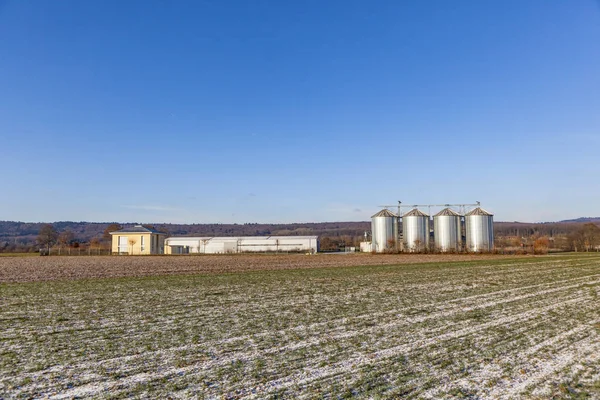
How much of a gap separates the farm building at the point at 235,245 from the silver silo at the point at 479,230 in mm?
27850

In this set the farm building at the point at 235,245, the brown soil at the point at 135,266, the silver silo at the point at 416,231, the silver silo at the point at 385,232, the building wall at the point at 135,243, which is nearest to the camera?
the brown soil at the point at 135,266

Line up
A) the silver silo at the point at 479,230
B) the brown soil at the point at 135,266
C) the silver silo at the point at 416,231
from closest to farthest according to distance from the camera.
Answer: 1. the brown soil at the point at 135,266
2. the silver silo at the point at 479,230
3. the silver silo at the point at 416,231

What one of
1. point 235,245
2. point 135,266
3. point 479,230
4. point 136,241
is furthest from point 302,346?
point 235,245

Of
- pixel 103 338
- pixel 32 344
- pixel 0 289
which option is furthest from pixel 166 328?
pixel 0 289

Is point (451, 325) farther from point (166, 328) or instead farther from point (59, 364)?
point (59, 364)

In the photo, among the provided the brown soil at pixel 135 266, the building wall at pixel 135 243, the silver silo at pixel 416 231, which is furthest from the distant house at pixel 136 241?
the silver silo at pixel 416 231

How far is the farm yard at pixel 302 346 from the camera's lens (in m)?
6.57

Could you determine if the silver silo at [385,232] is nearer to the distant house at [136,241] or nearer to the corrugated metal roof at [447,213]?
the corrugated metal roof at [447,213]

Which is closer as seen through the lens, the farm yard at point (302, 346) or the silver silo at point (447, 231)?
the farm yard at point (302, 346)

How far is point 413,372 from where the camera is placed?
7262 mm

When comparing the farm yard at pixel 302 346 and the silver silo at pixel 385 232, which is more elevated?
the silver silo at pixel 385 232

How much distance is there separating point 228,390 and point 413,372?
114 inches

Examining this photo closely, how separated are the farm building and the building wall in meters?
5.72

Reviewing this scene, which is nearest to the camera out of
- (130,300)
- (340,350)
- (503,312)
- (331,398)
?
(331,398)
